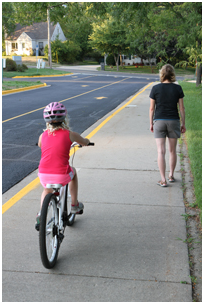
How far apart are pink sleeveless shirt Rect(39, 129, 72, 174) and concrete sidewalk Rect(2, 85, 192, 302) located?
949mm

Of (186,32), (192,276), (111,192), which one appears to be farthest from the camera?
(186,32)

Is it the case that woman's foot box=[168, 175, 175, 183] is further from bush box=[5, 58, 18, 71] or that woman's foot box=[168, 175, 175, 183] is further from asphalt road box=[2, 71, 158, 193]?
bush box=[5, 58, 18, 71]

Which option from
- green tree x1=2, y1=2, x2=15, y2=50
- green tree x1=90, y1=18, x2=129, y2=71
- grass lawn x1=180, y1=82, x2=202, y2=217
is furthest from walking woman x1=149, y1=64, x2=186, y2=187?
green tree x1=90, y1=18, x2=129, y2=71

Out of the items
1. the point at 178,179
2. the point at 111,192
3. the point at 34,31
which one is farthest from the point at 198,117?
the point at 34,31

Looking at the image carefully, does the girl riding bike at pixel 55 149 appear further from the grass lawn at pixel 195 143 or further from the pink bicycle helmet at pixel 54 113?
the grass lawn at pixel 195 143

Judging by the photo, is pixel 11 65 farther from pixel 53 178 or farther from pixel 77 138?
pixel 53 178

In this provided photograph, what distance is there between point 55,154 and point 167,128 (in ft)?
8.71

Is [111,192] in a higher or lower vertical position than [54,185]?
lower

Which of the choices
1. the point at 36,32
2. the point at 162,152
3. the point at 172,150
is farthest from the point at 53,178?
the point at 36,32

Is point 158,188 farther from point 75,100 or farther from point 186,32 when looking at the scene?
point 186,32

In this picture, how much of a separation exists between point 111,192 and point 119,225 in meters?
1.11

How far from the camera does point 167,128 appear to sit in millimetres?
5938

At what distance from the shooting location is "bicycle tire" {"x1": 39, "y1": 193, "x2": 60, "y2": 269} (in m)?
3.42

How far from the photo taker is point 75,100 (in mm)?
18219
